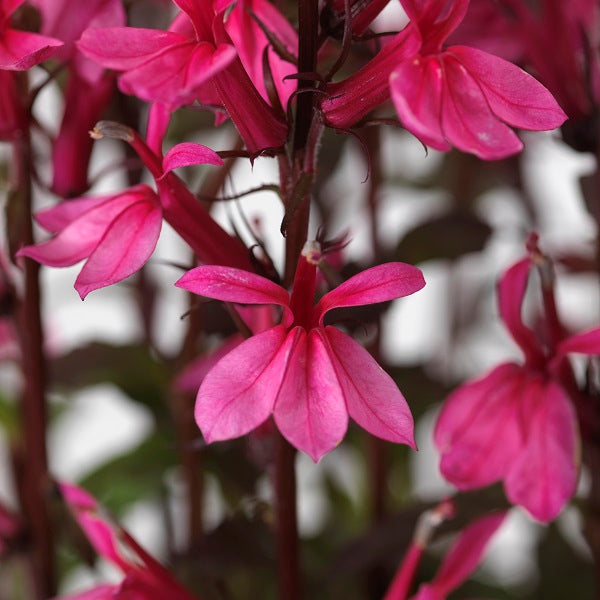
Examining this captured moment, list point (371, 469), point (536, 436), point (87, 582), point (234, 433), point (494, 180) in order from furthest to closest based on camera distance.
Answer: point (87, 582), point (494, 180), point (371, 469), point (536, 436), point (234, 433)

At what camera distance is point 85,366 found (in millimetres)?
654

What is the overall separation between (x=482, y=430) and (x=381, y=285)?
15 cm

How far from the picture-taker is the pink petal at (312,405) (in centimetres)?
35

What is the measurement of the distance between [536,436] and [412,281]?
0.15 m

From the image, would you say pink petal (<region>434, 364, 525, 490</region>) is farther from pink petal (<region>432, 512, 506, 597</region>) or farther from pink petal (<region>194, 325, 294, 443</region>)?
pink petal (<region>194, 325, 294, 443</region>)

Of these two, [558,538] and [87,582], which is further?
[87,582]

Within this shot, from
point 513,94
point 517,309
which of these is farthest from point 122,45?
point 517,309

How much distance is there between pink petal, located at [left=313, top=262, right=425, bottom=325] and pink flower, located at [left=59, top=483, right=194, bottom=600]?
187mm

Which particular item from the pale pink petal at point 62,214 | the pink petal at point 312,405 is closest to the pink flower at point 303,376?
the pink petal at point 312,405

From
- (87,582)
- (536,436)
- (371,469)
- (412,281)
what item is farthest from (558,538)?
(87,582)

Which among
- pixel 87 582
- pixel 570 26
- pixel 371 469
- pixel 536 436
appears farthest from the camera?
pixel 87 582

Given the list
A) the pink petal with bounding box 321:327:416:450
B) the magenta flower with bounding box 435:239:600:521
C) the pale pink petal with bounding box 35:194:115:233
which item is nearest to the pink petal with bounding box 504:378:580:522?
the magenta flower with bounding box 435:239:600:521

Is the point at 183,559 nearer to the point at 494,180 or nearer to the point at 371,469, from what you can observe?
the point at 371,469

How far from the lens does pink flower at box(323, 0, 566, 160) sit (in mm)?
334
